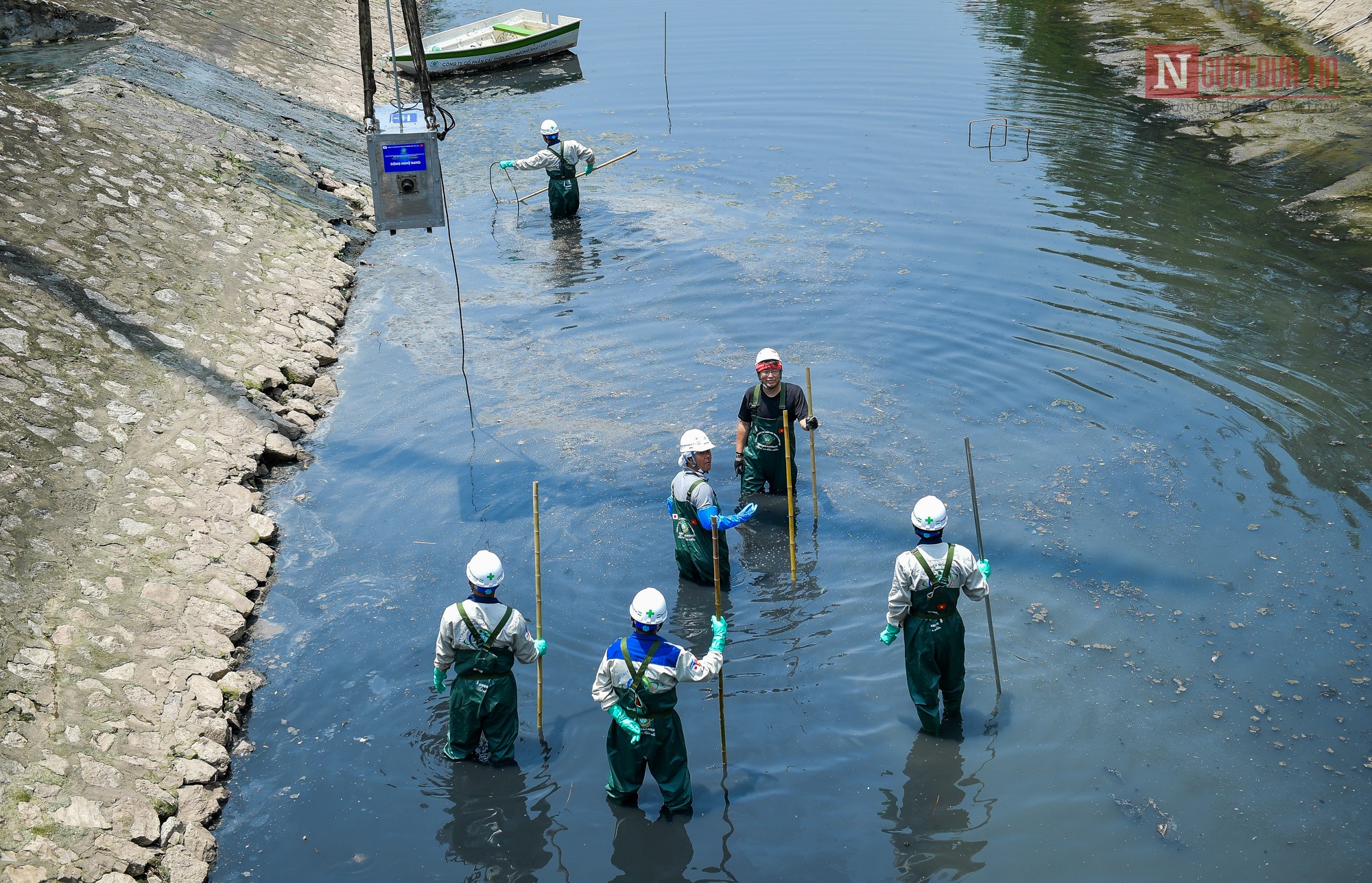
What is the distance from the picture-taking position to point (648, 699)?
7.57m

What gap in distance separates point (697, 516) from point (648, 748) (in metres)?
2.91

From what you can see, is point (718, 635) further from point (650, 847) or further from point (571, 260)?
point (571, 260)

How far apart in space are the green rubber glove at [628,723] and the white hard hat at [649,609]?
2.45 feet

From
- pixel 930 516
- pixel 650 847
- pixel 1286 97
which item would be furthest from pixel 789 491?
pixel 1286 97

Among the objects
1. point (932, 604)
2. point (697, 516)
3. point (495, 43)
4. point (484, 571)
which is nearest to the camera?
point (484, 571)

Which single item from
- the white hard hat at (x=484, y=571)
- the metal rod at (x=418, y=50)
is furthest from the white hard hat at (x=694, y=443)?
the metal rod at (x=418, y=50)

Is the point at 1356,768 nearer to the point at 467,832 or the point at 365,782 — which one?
the point at 467,832

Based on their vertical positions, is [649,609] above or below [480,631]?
above

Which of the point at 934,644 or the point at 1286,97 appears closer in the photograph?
the point at 934,644

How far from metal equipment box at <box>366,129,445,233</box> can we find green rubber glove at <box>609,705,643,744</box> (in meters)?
5.82

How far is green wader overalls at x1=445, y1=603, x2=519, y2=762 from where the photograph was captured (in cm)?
808

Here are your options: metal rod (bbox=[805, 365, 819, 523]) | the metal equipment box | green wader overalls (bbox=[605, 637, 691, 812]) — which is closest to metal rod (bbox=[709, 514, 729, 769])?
green wader overalls (bbox=[605, 637, 691, 812])

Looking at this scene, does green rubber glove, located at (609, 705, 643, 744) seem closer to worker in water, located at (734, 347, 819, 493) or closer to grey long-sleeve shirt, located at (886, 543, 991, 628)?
grey long-sleeve shirt, located at (886, 543, 991, 628)

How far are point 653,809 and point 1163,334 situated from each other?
1082cm
